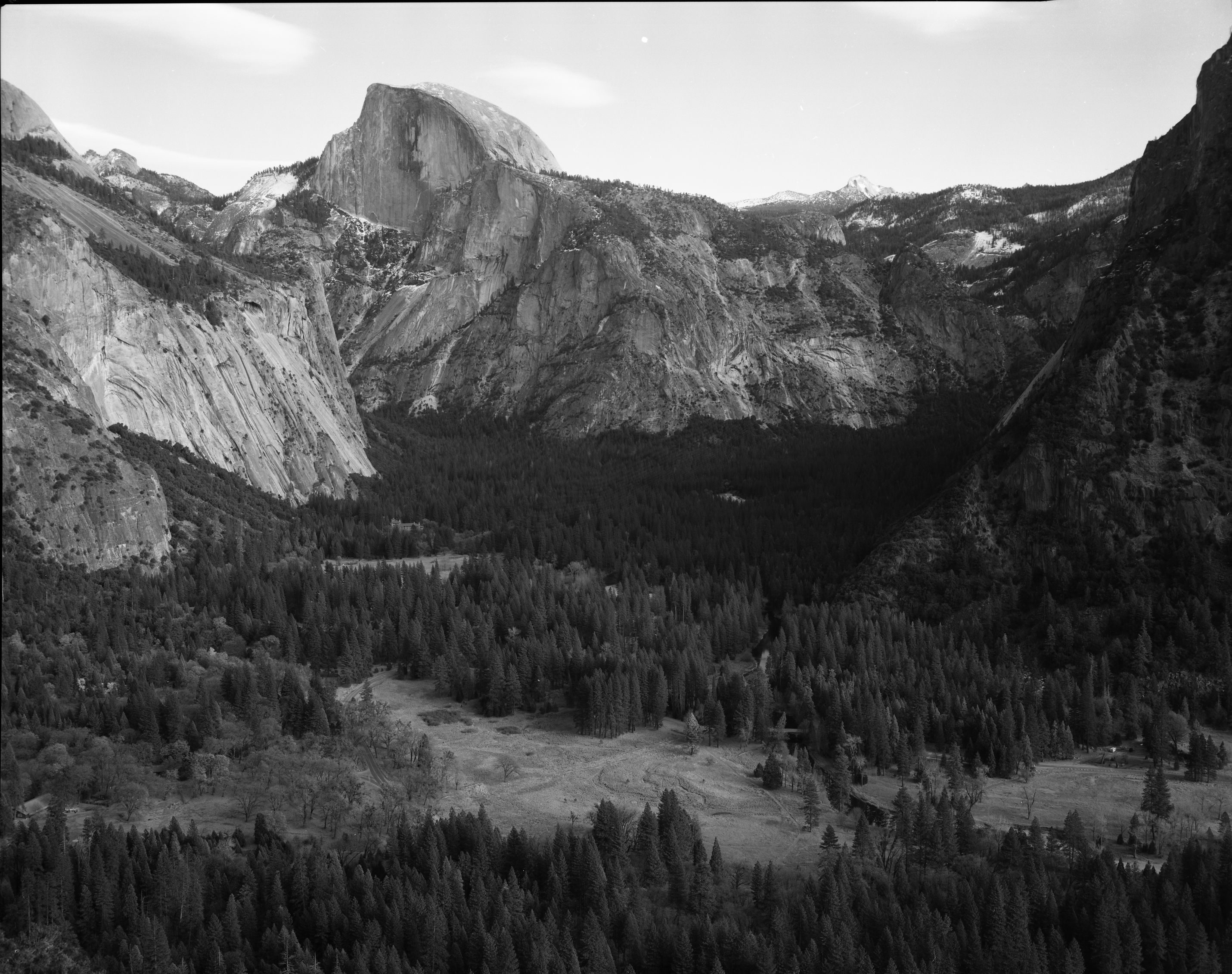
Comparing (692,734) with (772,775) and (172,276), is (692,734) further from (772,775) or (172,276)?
(172,276)

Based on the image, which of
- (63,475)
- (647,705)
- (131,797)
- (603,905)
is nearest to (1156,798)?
(603,905)

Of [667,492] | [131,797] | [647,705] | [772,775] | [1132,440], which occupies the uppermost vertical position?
[1132,440]

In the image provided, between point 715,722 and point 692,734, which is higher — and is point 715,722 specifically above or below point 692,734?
above

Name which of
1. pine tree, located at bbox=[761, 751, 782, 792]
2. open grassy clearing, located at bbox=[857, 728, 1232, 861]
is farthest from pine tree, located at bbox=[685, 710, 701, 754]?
A: open grassy clearing, located at bbox=[857, 728, 1232, 861]

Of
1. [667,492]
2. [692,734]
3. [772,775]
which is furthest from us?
[667,492]

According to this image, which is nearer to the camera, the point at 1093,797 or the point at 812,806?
the point at 812,806

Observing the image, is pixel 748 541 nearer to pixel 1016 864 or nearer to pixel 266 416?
pixel 266 416

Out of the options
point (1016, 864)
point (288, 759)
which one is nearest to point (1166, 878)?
point (1016, 864)

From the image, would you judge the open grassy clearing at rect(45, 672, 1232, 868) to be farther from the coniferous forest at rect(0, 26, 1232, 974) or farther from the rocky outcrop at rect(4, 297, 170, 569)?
the rocky outcrop at rect(4, 297, 170, 569)
